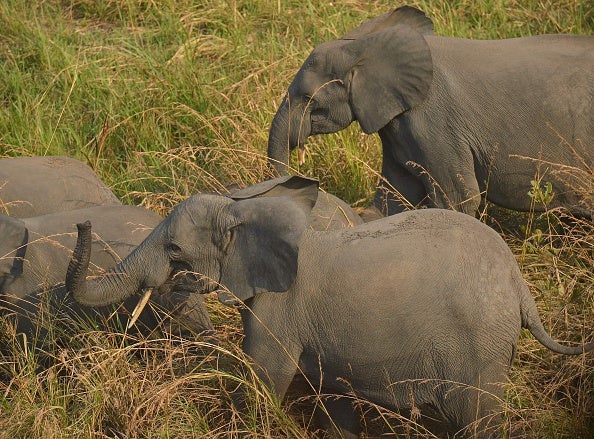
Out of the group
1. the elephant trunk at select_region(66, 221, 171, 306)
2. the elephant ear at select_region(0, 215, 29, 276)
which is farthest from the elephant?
the elephant ear at select_region(0, 215, 29, 276)

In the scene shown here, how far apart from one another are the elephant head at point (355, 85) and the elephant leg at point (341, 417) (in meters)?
1.45

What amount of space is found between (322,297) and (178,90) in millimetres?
3361

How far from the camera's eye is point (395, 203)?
600cm

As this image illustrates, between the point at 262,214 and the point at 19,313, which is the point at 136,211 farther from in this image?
the point at 262,214

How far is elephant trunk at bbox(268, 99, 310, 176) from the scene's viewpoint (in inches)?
231

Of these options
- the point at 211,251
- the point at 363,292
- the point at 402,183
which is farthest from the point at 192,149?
the point at 363,292

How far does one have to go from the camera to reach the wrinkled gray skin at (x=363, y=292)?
13.6 feet

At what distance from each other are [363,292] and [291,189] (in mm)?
568

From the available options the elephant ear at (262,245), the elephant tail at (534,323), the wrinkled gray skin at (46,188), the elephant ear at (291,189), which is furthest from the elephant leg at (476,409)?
the wrinkled gray skin at (46,188)

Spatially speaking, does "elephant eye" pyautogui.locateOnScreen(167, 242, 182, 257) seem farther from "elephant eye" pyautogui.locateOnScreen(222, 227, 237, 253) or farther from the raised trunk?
the raised trunk

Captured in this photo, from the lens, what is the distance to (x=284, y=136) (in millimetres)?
5898

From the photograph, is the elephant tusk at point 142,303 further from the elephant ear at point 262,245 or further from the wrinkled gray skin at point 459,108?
the wrinkled gray skin at point 459,108

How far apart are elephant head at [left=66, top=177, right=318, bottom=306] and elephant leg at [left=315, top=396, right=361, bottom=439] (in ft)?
2.01

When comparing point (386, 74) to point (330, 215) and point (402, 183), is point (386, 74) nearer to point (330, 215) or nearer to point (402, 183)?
point (402, 183)
